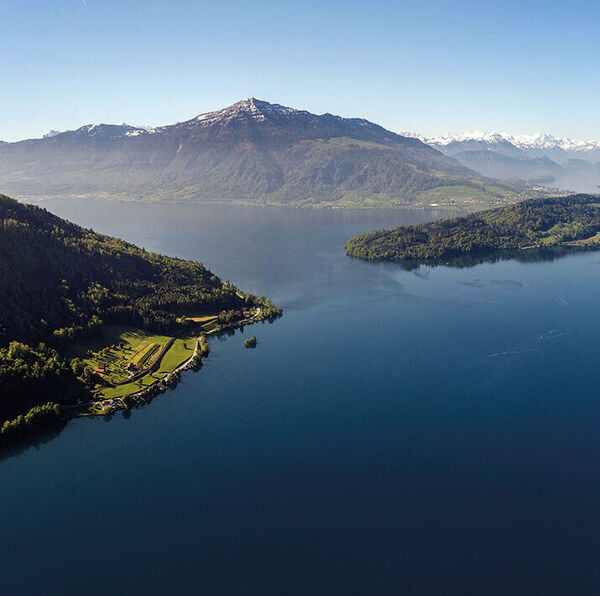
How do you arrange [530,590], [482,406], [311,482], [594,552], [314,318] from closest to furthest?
[530,590], [594,552], [311,482], [482,406], [314,318]

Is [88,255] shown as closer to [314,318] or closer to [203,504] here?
[314,318]

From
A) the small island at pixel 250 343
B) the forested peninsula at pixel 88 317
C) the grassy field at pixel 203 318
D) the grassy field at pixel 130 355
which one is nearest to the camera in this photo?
the forested peninsula at pixel 88 317

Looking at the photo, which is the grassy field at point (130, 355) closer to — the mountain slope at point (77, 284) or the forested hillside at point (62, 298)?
the forested hillside at point (62, 298)

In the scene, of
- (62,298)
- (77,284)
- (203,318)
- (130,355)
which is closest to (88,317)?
(62,298)

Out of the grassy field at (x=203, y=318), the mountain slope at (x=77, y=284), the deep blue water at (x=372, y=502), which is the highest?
the mountain slope at (x=77, y=284)

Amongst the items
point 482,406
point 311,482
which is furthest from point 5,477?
point 482,406

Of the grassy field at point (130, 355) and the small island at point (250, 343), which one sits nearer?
the grassy field at point (130, 355)

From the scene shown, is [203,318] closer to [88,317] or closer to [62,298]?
[88,317]

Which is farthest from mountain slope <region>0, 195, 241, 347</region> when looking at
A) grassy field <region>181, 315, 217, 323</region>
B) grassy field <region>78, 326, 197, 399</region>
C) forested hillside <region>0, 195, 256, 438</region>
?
grassy field <region>78, 326, 197, 399</region>

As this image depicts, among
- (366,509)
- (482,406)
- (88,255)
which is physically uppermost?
(88,255)

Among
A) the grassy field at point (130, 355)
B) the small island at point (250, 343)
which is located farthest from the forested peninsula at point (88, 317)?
the small island at point (250, 343)
